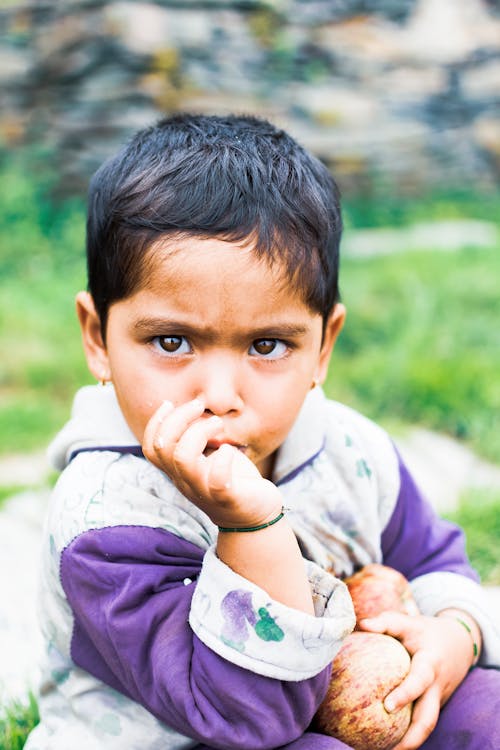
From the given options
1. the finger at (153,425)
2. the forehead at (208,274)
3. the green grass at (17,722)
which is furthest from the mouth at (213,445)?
the green grass at (17,722)

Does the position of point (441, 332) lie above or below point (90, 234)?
below

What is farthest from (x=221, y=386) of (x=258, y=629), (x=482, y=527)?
(x=482, y=527)

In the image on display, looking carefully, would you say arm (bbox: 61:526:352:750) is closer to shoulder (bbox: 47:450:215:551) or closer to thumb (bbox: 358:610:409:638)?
shoulder (bbox: 47:450:215:551)

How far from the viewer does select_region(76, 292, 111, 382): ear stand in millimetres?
2129

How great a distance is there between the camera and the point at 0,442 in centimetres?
434

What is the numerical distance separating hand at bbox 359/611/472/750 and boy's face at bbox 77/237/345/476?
1.58ft

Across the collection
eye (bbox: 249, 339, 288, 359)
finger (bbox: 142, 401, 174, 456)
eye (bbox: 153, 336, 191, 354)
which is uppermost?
eye (bbox: 153, 336, 191, 354)

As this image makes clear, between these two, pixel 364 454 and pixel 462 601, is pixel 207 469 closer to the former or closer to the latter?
pixel 364 454

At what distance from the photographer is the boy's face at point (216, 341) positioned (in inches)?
72.6

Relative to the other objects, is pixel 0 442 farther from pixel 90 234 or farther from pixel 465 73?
pixel 465 73

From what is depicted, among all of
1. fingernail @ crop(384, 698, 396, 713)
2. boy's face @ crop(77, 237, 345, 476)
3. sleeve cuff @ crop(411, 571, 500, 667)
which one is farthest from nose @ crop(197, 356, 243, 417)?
sleeve cuff @ crop(411, 571, 500, 667)

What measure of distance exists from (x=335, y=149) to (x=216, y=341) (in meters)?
5.38

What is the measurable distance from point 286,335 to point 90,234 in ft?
1.57

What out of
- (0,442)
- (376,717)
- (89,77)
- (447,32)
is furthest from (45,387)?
(447,32)
